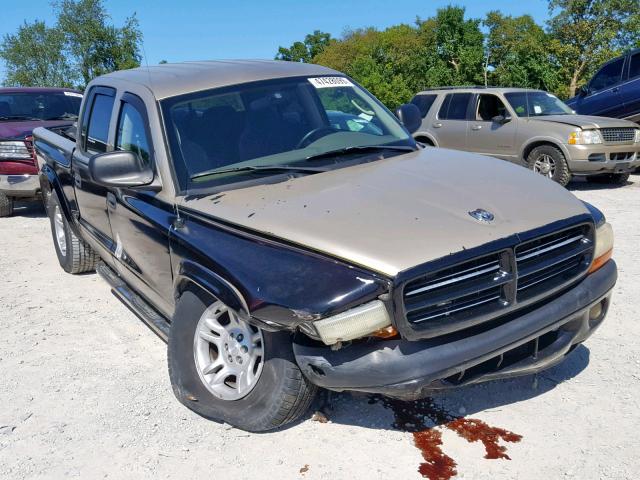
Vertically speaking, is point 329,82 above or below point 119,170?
above

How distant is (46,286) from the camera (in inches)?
235

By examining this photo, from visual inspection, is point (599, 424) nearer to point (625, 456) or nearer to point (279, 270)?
point (625, 456)

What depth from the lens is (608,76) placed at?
1230 cm

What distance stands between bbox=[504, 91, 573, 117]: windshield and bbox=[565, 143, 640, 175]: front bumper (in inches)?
47.5

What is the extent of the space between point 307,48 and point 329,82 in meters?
69.6

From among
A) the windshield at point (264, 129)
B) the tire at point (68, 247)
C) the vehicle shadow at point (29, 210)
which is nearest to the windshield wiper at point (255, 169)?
the windshield at point (264, 129)

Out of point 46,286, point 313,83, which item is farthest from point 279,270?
point 46,286

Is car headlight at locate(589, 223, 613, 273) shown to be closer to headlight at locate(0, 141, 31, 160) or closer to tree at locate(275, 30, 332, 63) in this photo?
headlight at locate(0, 141, 31, 160)

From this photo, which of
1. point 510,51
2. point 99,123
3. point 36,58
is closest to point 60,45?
point 36,58

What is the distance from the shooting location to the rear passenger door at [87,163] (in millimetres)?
4570

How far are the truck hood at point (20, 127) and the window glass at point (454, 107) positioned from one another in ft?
21.0

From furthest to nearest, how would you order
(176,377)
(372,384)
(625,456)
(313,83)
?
(313,83), (176,377), (625,456), (372,384)

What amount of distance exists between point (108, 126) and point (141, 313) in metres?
1.40

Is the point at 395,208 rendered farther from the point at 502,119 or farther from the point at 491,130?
the point at 491,130
